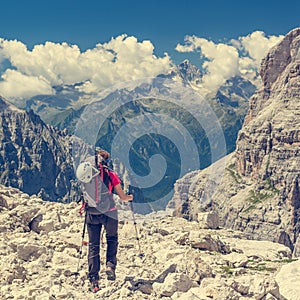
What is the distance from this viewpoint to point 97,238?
851 inches

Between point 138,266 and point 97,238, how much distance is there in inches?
125

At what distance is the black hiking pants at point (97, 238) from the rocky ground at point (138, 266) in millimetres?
780

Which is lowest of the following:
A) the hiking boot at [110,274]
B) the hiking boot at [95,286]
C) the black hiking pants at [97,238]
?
the hiking boot at [95,286]

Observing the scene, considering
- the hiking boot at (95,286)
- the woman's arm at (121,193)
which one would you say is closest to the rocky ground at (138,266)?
the hiking boot at (95,286)

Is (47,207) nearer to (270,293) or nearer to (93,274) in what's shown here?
(93,274)

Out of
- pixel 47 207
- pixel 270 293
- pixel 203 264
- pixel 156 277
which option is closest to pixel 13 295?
pixel 156 277

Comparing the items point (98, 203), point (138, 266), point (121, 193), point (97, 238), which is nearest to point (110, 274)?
point (97, 238)

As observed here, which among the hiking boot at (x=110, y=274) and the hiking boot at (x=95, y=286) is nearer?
the hiking boot at (x=95, y=286)

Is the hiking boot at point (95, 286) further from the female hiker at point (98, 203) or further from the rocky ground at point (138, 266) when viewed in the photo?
the rocky ground at point (138, 266)

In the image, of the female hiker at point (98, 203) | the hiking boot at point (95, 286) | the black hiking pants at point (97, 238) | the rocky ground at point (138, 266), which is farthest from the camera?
the black hiking pants at point (97, 238)

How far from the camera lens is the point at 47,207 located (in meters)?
35.8

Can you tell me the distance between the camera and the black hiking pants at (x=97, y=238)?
21.0 meters

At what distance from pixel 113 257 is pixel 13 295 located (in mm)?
4914

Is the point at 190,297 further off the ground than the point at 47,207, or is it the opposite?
the point at 47,207
